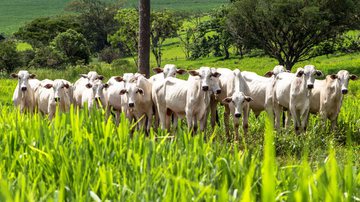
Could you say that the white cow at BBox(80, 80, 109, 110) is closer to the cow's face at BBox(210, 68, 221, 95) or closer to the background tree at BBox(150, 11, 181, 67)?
the cow's face at BBox(210, 68, 221, 95)

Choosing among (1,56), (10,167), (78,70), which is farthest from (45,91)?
(1,56)

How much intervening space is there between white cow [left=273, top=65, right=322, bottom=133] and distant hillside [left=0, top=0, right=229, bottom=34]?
393ft

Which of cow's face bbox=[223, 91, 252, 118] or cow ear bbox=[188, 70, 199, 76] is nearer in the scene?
cow's face bbox=[223, 91, 252, 118]

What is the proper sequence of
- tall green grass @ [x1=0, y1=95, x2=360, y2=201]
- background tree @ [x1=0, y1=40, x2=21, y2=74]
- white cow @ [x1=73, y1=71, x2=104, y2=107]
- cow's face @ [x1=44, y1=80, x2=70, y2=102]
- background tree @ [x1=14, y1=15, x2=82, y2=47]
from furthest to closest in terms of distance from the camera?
background tree @ [x1=14, y1=15, x2=82, y2=47] → background tree @ [x1=0, y1=40, x2=21, y2=74] → white cow @ [x1=73, y1=71, x2=104, y2=107] → cow's face @ [x1=44, y1=80, x2=70, y2=102] → tall green grass @ [x1=0, y1=95, x2=360, y2=201]

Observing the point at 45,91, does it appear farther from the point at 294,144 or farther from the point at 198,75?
the point at 294,144

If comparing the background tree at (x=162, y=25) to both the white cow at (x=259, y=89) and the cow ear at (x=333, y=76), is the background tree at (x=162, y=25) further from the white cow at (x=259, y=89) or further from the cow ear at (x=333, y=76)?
the cow ear at (x=333, y=76)

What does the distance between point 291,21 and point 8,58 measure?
27060 millimetres

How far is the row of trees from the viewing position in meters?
29.0

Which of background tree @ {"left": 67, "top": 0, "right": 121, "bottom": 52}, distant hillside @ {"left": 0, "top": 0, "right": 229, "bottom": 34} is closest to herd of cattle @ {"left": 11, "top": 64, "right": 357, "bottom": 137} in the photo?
background tree @ {"left": 67, "top": 0, "right": 121, "bottom": 52}

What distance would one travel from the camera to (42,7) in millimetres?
154750

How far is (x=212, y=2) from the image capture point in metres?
158

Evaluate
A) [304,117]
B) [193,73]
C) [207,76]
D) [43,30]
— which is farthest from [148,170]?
[43,30]

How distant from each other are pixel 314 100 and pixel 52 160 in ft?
25.4

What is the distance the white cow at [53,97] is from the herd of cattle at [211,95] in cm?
2
